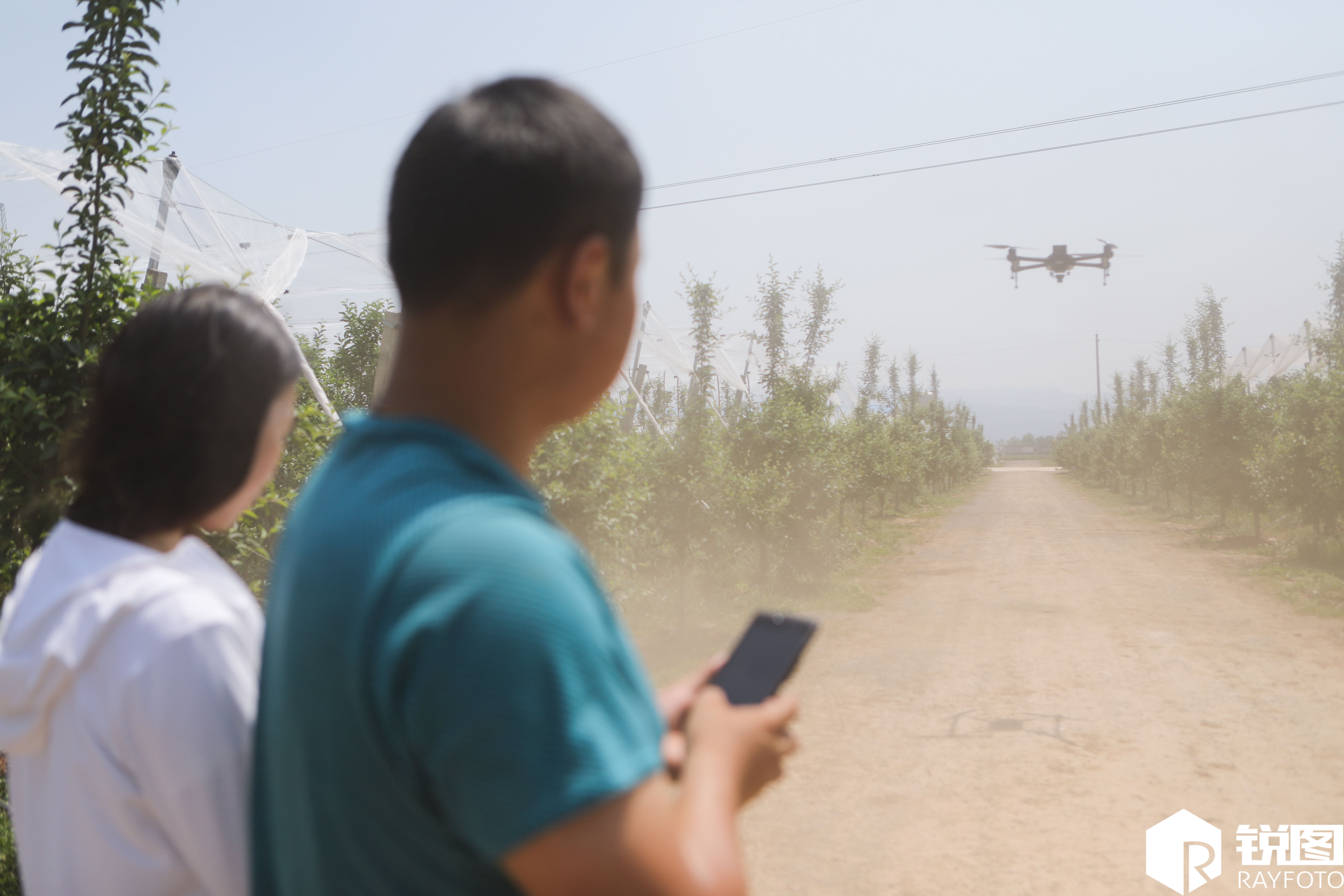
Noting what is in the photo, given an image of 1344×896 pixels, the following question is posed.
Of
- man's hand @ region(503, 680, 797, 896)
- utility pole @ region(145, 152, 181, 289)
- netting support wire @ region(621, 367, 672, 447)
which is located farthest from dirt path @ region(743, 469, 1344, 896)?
utility pole @ region(145, 152, 181, 289)

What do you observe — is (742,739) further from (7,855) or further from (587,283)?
(7,855)

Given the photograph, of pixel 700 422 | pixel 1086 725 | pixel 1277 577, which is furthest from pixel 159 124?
pixel 1277 577

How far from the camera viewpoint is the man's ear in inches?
35.3

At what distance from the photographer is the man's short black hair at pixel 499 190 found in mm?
866

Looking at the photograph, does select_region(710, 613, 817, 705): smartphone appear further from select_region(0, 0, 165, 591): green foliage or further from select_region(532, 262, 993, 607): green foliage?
select_region(532, 262, 993, 607): green foliage

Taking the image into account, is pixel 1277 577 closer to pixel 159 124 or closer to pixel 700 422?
pixel 700 422

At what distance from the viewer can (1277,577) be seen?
14773 mm

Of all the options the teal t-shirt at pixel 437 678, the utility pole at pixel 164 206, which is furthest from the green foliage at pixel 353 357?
the teal t-shirt at pixel 437 678

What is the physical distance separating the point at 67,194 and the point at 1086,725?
24.4 ft

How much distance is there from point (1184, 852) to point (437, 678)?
5.75m

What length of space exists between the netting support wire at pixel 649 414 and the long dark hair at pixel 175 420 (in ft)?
34.2

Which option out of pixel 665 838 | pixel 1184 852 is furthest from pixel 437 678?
pixel 1184 852

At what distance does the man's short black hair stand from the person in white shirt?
0.58m

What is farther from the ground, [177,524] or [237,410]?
[237,410]
